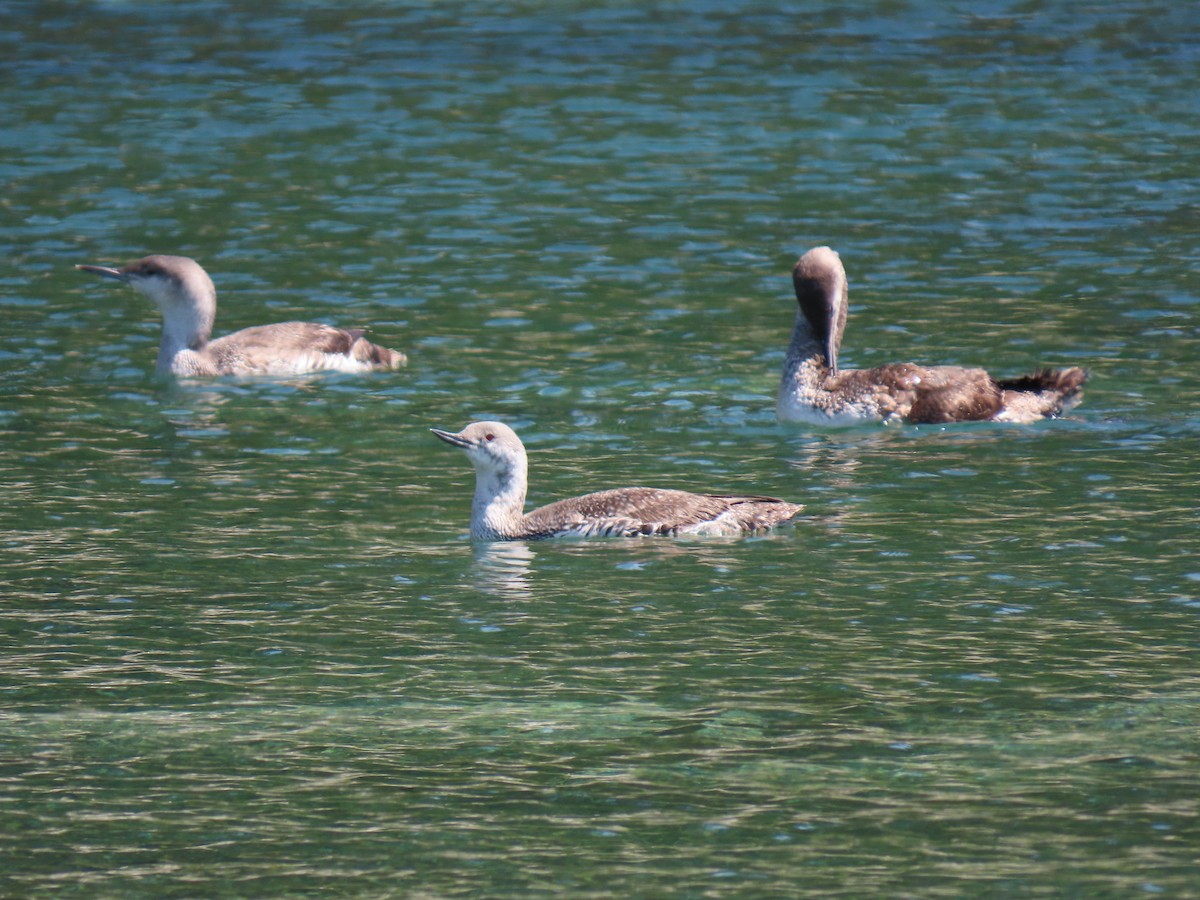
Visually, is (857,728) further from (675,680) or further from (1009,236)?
(1009,236)

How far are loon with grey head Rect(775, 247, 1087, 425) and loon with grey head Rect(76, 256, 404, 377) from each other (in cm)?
382

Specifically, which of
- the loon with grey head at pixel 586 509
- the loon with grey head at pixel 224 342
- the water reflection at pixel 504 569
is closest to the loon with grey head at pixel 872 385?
the loon with grey head at pixel 586 509

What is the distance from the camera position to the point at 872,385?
61.2 ft

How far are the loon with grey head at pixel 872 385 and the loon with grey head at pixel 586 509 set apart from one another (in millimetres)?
3314

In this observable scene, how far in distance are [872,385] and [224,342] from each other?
19.7ft

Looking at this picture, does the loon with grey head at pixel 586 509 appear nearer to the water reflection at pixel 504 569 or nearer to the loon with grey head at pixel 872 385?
the water reflection at pixel 504 569

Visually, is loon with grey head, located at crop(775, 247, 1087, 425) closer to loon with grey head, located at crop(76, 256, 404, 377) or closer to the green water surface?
the green water surface

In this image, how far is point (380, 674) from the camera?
1279 cm

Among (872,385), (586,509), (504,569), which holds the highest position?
(872,385)

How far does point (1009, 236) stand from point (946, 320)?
360cm

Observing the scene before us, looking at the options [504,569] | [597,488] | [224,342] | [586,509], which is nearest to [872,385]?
[597,488]

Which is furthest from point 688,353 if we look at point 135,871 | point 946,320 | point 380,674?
point 135,871

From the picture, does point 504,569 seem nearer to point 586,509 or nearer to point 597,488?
point 586,509

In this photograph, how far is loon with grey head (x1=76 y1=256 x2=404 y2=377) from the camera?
67.7ft
